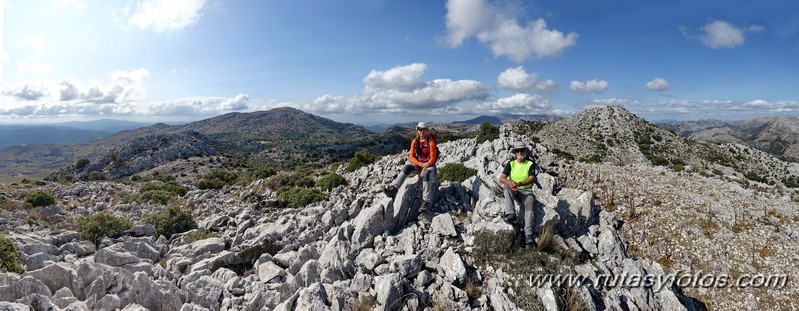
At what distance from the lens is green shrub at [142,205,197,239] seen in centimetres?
1462

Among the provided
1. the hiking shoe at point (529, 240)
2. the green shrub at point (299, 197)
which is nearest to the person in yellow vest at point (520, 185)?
the hiking shoe at point (529, 240)

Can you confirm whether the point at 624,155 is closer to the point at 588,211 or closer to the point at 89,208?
the point at 588,211

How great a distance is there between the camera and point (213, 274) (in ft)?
30.5

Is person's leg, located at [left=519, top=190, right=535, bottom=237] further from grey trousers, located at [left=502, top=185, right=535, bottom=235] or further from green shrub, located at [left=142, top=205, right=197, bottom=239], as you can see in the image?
green shrub, located at [left=142, top=205, right=197, bottom=239]

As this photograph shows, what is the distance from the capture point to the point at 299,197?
20047 millimetres

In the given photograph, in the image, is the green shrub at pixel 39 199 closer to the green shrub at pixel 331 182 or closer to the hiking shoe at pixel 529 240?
the green shrub at pixel 331 182

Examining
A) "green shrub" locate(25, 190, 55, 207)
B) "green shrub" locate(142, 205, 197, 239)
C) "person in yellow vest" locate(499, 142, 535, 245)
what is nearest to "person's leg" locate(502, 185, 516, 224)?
"person in yellow vest" locate(499, 142, 535, 245)

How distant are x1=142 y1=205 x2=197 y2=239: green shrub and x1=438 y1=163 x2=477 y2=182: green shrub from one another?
1214 centimetres

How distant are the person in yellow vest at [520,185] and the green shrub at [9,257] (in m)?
12.7

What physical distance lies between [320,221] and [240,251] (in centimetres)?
292

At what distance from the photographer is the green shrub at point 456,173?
1616 cm

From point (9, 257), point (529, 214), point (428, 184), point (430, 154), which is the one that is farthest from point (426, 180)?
point (9, 257)

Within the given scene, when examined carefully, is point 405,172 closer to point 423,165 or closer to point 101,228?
point 423,165

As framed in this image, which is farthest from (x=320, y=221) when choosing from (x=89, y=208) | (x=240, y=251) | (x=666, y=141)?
(x=666, y=141)
